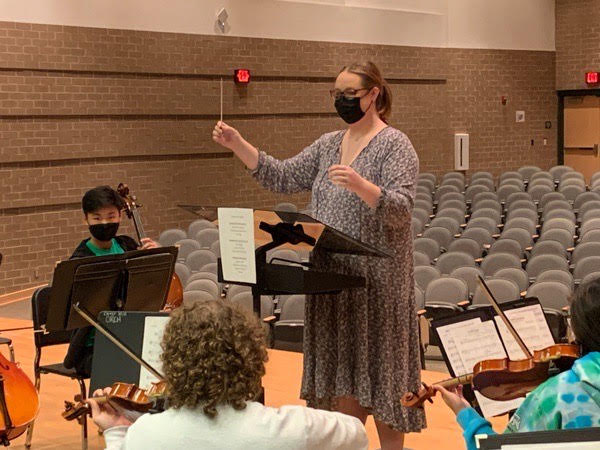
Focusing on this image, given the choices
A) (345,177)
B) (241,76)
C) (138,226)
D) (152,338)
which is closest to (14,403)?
(152,338)

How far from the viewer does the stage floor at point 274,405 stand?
15.8 feet

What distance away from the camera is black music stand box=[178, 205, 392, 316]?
3.42 meters

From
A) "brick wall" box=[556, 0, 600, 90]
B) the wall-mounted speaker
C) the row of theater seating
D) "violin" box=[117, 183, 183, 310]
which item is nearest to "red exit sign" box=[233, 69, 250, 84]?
the row of theater seating

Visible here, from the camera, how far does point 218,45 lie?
13992 mm

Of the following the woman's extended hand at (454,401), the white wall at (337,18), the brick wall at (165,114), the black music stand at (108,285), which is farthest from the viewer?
the white wall at (337,18)

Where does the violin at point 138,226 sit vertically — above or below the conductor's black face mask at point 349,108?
below

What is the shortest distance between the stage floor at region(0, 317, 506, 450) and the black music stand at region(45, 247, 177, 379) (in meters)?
0.94

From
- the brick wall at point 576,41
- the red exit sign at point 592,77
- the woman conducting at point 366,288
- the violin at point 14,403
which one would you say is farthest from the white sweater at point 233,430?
the brick wall at point 576,41

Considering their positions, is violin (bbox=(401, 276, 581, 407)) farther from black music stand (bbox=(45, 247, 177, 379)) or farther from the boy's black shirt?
the boy's black shirt

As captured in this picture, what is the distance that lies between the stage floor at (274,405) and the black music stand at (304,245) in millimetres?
1270

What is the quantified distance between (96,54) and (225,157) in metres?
2.72

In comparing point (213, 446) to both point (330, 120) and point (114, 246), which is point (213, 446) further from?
point (330, 120)

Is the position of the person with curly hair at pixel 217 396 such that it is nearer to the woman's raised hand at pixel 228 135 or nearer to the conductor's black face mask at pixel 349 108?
the conductor's black face mask at pixel 349 108

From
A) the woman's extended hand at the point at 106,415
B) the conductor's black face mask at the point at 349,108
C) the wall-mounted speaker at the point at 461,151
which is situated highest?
the wall-mounted speaker at the point at 461,151
